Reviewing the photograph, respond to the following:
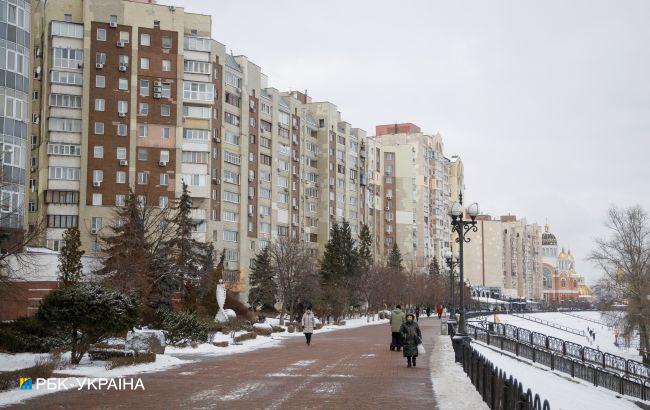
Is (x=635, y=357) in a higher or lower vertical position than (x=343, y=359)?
lower

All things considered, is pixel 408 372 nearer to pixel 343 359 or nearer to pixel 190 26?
pixel 343 359

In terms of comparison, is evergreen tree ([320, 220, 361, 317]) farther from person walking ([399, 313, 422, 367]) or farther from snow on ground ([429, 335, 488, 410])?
snow on ground ([429, 335, 488, 410])

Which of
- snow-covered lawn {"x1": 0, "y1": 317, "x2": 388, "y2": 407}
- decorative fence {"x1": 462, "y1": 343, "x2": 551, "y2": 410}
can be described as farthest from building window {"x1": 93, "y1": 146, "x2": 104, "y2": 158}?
decorative fence {"x1": 462, "y1": 343, "x2": 551, "y2": 410}

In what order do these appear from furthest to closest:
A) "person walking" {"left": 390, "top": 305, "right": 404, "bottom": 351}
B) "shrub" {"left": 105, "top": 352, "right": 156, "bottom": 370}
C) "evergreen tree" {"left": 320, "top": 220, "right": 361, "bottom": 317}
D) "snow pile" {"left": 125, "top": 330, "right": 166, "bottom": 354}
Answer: "evergreen tree" {"left": 320, "top": 220, "right": 361, "bottom": 317} < "person walking" {"left": 390, "top": 305, "right": 404, "bottom": 351} < "snow pile" {"left": 125, "top": 330, "right": 166, "bottom": 354} < "shrub" {"left": 105, "top": 352, "right": 156, "bottom": 370}

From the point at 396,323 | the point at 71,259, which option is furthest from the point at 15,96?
the point at 396,323

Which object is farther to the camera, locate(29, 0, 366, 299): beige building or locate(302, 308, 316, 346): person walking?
locate(29, 0, 366, 299): beige building

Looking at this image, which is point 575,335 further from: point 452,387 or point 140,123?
point 452,387

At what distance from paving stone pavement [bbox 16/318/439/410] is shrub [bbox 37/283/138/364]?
6.53 ft

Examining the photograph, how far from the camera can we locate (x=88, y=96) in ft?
219

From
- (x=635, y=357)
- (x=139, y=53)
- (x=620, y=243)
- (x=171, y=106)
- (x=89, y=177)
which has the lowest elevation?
(x=635, y=357)

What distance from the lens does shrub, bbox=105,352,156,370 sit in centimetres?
1840

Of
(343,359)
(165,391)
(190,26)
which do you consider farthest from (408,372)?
(190,26)

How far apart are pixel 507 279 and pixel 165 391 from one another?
18613cm

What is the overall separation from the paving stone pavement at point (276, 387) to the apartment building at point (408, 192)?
96172 millimetres
